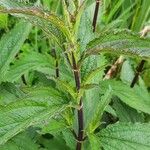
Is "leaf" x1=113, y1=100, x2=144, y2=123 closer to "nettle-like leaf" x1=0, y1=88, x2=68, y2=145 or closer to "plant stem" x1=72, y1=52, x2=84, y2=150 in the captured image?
"plant stem" x1=72, y1=52, x2=84, y2=150

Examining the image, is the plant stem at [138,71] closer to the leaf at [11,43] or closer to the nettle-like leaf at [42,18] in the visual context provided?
the leaf at [11,43]

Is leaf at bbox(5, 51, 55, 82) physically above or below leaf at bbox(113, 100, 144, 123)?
above

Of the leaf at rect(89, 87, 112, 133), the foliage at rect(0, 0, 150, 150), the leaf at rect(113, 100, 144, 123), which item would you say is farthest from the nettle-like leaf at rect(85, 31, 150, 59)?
the leaf at rect(113, 100, 144, 123)

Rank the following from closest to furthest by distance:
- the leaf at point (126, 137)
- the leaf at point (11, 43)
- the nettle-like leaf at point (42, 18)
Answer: the nettle-like leaf at point (42, 18)
the leaf at point (126, 137)
the leaf at point (11, 43)

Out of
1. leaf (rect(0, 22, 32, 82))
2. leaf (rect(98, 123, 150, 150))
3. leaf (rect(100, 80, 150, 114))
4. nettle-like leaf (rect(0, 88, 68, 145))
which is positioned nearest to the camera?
nettle-like leaf (rect(0, 88, 68, 145))

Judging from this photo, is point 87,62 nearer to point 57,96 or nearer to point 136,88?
point 57,96

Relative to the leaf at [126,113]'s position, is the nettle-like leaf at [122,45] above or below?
above

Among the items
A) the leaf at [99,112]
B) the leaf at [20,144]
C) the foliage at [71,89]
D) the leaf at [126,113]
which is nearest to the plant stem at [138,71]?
the foliage at [71,89]
